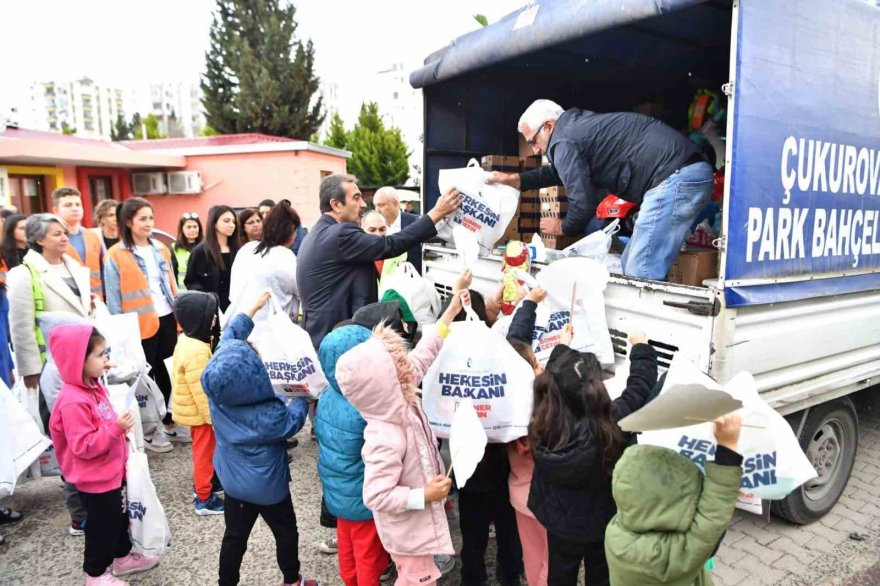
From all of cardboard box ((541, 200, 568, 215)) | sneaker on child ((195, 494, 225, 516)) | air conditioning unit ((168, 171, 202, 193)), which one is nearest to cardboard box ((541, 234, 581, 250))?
cardboard box ((541, 200, 568, 215))

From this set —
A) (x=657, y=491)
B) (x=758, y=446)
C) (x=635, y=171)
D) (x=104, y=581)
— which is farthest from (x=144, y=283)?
(x=758, y=446)

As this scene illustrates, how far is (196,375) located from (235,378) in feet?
3.56

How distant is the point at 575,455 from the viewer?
74.5 inches

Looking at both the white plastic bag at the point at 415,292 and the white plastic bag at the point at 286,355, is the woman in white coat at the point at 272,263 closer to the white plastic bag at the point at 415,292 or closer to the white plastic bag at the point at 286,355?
the white plastic bag at the point at 415,292

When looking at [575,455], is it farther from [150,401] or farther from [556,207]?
[150,401]

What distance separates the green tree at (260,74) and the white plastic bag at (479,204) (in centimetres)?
2292

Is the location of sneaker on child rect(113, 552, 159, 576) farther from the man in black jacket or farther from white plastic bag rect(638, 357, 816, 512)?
white plastic bag rect(638, 357, 816, 512)

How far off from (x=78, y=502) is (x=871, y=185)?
4393mm

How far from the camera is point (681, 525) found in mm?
1603

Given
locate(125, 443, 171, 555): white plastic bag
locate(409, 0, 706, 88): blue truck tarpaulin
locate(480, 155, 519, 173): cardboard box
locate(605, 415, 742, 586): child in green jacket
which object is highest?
locate(409, 0, 706, 88): blue truck tarpaulin

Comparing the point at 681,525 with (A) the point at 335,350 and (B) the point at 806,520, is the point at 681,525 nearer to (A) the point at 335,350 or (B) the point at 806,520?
(A) the point at 335,350

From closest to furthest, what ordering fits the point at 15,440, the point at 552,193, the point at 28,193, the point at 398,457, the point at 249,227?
the point at 398,457, the point at 15,440, the point at 552,193, the point at 249,227, the point at 28,193

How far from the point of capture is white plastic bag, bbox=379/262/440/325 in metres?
3.23

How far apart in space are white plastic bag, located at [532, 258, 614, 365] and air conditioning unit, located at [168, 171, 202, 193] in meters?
14.5
